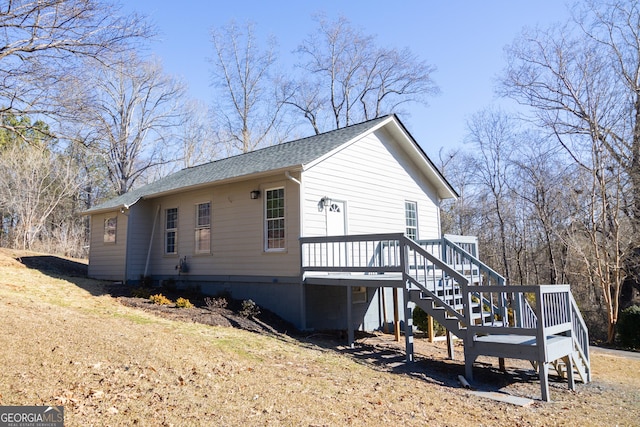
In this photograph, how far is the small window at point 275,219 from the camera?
36.2 feet

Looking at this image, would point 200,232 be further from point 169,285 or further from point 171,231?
point 169,285

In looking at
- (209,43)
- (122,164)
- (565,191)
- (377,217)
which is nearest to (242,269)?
(377,217)

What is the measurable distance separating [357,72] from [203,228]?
68.4 feet

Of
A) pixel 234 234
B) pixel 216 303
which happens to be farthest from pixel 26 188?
pixel 216 303

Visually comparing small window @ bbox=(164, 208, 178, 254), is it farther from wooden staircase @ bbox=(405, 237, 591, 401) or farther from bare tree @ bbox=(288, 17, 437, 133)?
bare tree @ bbox=(288, 17, 437, 133)

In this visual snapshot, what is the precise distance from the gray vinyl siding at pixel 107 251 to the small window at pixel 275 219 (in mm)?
6581

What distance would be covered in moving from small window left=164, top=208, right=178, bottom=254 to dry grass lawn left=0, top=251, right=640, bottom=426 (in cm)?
543

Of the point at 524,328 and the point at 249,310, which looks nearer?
the point at 524,328

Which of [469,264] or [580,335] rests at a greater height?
[469,264]

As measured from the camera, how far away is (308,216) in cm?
1071

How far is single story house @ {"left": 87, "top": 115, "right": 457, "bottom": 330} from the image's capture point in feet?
35.3

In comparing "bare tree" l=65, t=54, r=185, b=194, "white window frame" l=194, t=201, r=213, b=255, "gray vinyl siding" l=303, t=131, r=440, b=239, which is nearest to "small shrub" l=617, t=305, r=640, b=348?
"gray vinyl siding" l=303, t=131, r=440, b=239

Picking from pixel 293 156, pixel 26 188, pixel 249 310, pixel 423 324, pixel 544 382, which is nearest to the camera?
pixel 544 382

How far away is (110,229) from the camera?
16.4 metres
